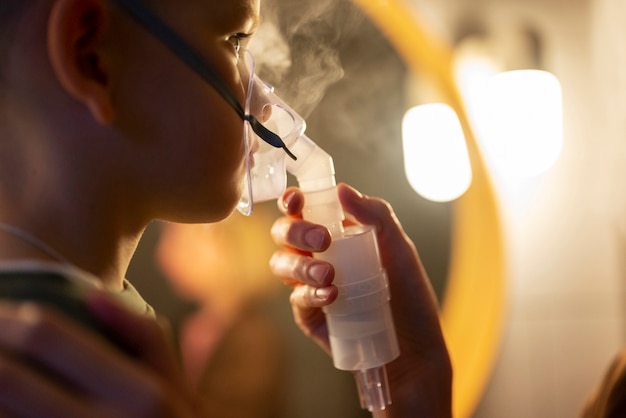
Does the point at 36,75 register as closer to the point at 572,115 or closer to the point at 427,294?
the point at 427,294

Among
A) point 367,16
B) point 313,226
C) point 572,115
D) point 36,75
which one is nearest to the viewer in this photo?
point 36,75

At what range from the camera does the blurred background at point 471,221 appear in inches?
44.6

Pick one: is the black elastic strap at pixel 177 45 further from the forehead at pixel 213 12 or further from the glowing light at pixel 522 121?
the glowing light at pixel 522 121

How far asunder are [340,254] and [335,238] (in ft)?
0.07

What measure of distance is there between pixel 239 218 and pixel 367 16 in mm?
426

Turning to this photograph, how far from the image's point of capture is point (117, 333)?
42 centimetres

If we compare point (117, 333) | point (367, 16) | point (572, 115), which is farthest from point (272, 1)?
point (572, 115)

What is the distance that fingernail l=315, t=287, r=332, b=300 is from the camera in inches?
26.0

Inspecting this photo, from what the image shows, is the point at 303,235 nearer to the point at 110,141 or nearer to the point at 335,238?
the point at 335,238

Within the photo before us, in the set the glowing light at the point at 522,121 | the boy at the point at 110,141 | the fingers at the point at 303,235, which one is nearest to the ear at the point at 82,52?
the boy at the point at 110,141

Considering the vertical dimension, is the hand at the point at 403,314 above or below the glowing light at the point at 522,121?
below

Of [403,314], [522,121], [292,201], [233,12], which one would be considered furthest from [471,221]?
[233,12]

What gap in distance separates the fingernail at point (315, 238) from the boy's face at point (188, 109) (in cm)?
11

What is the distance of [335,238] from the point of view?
27.3 inches
